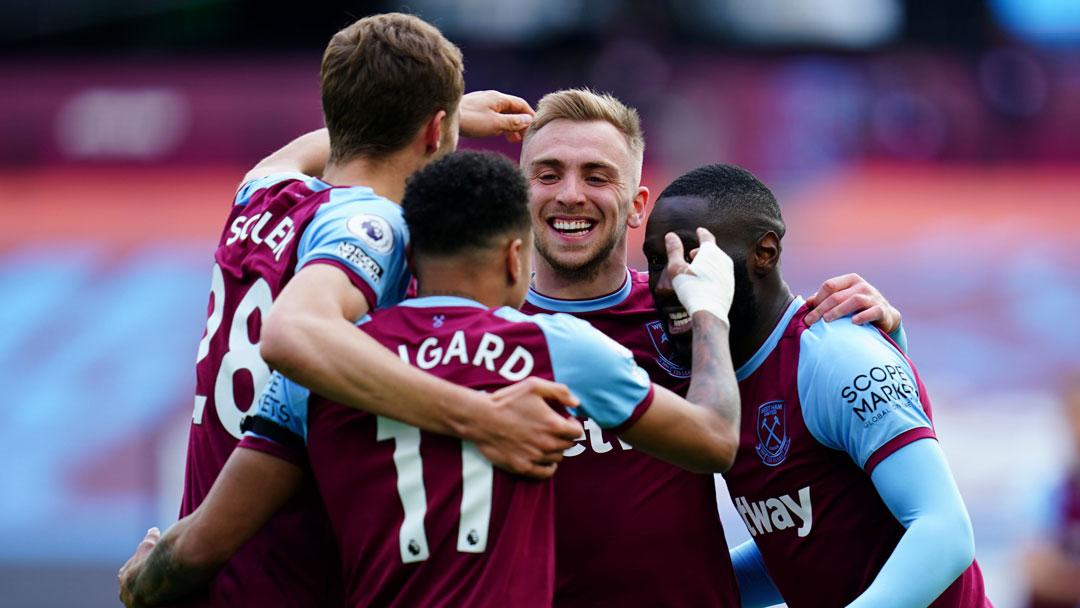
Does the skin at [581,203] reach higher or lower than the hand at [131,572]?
higher

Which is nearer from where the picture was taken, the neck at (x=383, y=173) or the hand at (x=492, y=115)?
the neck at (x=383, y=173)

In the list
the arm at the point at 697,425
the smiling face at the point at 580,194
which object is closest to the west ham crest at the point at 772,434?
the arm at the point at 697,425

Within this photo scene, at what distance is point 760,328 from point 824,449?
450 millimetres

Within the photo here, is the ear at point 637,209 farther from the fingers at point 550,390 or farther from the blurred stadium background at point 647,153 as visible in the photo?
the blurred stadium background at point 647,153

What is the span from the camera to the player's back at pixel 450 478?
3.55 metres

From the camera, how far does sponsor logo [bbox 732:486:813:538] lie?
4492mm

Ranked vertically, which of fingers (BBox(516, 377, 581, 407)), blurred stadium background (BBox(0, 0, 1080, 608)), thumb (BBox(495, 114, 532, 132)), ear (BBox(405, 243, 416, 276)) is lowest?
blurred stadium background (BBox(0, 0, 1080, 608))

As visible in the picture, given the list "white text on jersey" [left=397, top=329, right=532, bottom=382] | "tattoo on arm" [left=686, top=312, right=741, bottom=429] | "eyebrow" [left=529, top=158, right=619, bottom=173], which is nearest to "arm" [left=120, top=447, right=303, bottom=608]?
"white text on jersey" [left=397, top=329, right=532, bottom=382]

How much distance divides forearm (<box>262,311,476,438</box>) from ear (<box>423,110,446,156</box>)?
0.85 meters

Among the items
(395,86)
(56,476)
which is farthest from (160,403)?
(395,86)

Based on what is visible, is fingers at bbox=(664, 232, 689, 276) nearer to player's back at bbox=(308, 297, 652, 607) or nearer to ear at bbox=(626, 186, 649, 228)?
player's back at bbox=(308, 297, 652, 607)

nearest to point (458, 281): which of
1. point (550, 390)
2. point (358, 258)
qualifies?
point (358, 258)

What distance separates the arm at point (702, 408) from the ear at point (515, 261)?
0.48 m

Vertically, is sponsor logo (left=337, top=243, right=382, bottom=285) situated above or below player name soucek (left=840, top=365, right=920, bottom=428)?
above
